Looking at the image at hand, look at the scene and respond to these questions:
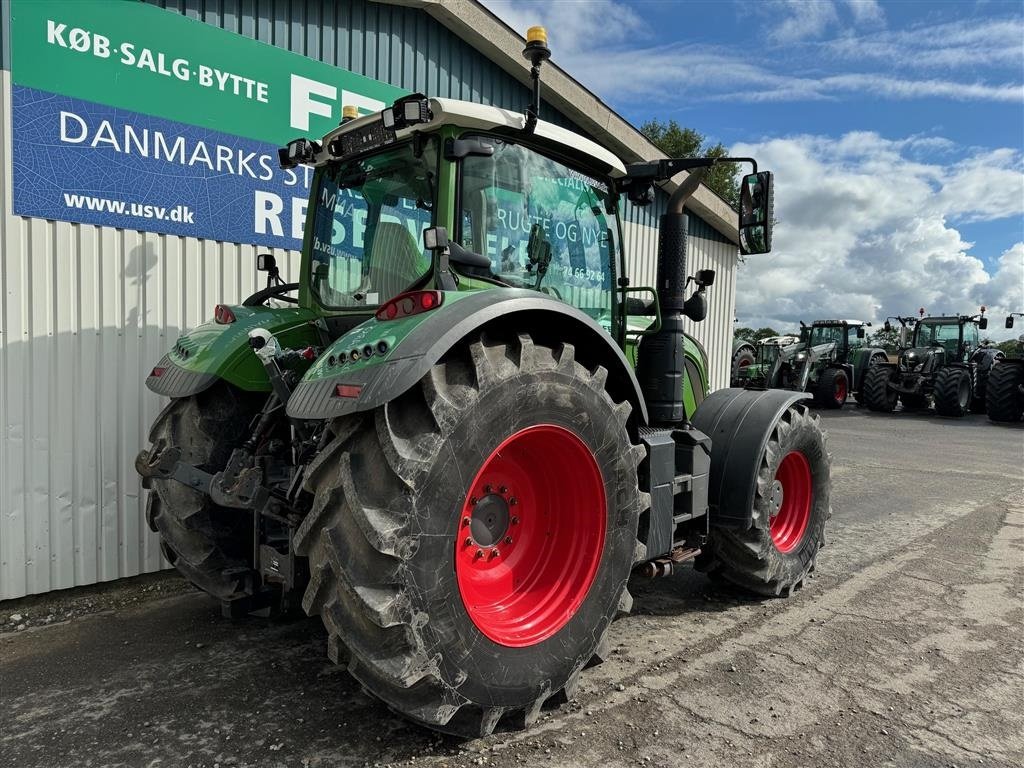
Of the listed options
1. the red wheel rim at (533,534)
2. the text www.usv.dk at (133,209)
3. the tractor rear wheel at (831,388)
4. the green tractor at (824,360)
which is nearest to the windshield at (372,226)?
the red wheel rim at (533,534)

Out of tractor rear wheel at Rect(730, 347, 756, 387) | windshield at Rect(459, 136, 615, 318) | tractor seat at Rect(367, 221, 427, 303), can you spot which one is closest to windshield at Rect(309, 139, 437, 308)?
tractor seat at Rect(367, 221, 427, 303)

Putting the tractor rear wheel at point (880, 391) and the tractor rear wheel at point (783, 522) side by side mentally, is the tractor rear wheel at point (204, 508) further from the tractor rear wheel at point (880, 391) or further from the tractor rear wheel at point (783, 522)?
the tractor rear wheel at point (880, 391)

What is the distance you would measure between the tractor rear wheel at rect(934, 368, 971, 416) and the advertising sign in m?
17.9

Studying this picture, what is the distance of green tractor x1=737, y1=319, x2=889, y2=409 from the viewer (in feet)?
64.5

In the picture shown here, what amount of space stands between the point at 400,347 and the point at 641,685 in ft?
6.40

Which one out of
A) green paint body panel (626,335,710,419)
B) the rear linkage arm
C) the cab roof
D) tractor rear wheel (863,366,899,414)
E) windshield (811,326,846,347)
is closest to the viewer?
the rear linkage arm

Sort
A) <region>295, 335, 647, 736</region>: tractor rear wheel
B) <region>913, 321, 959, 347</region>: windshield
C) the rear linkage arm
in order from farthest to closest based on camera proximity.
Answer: <region>913, 321, 959, 347</region>: windshield → the rear linkage arm → <region>295, 335, 647, 736</region>: tractor rear wheel

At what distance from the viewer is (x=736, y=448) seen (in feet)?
13.4

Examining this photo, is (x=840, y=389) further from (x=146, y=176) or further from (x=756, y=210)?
(x=146, y=176)

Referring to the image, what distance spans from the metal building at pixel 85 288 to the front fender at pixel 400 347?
254 cm

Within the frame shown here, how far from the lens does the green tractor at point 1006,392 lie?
17.2 metres

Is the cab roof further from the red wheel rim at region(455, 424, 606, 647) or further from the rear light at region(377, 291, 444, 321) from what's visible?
the red wheel rim at region(455, 424, 606, 647)

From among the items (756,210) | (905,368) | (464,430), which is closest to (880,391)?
(905,368)

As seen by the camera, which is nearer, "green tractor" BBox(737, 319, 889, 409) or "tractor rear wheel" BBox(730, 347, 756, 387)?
"green tractor" BBox(737, 319, 889, 409)
